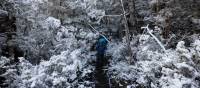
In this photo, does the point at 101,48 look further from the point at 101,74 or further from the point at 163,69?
the point at 163,69

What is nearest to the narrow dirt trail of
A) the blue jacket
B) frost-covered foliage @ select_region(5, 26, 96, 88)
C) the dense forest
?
the dense forest

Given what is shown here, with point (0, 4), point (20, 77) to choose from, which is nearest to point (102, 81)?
point (20, 77)

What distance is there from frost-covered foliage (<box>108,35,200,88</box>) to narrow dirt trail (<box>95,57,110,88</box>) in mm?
527

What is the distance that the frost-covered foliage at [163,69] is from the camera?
34.1 ft

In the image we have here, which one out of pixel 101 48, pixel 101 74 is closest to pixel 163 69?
pixel 101 74

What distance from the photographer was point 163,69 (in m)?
11.0

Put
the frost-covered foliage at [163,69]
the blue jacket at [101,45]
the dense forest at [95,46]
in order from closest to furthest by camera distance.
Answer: the frost-covered foliage at [163,69], the dense forest at [95,46], the blue jacket at [101,45]

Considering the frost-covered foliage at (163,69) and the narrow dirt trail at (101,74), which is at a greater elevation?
the frost-covered foliage at (163,69)

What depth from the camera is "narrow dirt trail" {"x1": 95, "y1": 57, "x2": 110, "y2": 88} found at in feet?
50.7

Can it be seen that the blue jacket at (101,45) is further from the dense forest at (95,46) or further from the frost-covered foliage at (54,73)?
the frost-covered foliage at (54,73)

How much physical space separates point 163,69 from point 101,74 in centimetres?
670

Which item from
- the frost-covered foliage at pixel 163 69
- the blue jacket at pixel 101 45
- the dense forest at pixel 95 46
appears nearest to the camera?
the frost-covered foliage at pixel 163 69

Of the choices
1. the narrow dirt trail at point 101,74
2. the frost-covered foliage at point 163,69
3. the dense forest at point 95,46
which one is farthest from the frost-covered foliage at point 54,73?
the frost-covered foliage at point 163,69

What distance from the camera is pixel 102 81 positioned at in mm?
16016
